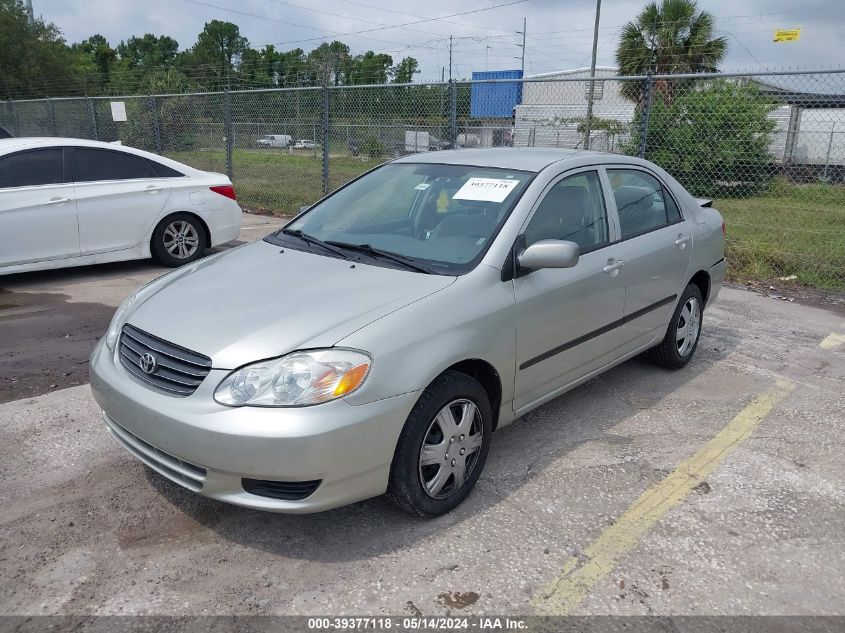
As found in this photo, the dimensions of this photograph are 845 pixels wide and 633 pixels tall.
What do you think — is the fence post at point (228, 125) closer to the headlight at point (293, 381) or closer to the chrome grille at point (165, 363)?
the chrome grille at point (165, 363)

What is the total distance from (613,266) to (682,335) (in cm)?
141

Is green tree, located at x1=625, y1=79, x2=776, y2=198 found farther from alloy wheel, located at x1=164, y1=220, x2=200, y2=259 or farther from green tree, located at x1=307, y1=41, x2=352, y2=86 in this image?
green tree, located at x1=307, y1=41, x2=352, y2=86

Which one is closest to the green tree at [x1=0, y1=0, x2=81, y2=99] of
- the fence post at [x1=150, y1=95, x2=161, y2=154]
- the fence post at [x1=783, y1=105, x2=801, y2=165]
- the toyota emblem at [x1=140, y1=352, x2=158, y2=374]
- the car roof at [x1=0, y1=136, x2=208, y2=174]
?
the fence post at [x1=150, y1=95, x2=161, y2=154]

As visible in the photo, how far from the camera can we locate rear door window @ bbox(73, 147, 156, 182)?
23.5 feet

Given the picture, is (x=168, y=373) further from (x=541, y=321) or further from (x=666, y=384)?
(x=666, y=384)

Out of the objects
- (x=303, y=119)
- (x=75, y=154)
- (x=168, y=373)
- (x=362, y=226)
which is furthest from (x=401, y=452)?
(x=303, y=119)

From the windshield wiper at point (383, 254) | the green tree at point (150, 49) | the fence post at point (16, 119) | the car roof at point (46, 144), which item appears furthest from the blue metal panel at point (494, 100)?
the green tree at point (150, 49)

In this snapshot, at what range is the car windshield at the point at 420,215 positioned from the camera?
347 cm

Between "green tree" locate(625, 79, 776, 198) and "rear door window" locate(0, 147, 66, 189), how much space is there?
30.6ft

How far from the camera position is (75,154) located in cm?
716

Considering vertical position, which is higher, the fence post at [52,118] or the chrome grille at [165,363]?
the fence post at [52,118]

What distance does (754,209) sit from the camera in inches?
491

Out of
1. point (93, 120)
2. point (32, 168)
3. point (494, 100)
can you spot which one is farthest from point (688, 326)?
point (93, 120)

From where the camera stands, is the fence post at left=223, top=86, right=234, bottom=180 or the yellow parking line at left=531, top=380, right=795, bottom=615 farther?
the fence post at left=223, top=86, right=234, bottom=180
